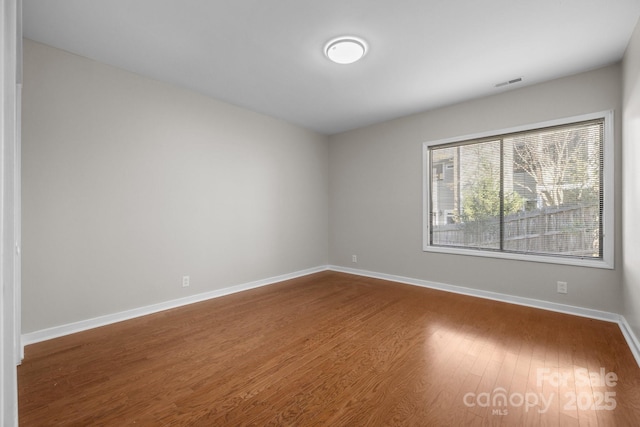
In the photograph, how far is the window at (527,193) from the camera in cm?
297

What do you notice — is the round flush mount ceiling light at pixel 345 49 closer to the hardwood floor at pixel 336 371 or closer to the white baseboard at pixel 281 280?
the hardwood floor at pixel 336 371

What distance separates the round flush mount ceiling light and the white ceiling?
0.27 ft

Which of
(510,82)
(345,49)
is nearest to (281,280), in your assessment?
(345,49)

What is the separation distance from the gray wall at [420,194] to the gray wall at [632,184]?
0.24 m

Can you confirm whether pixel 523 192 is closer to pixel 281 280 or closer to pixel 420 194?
pixel 420 194

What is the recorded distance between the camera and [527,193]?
3.39 m

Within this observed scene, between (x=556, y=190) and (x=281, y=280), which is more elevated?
(x=556, y=190)

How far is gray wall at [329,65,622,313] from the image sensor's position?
2.93 meters

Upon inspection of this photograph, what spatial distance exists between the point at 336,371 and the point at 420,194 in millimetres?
3034

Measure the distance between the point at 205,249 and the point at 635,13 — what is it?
4.70 meters

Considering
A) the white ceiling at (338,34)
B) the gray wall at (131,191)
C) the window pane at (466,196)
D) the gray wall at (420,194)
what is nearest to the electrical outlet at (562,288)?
the gray wall at (420,194)

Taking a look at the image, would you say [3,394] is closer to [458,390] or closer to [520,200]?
[458,390]

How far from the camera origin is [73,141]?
8.61ft

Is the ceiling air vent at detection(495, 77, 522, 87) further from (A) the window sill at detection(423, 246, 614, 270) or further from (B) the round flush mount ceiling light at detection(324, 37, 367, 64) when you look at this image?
(A) the window sill at detection(423, 246, 614, 270)
